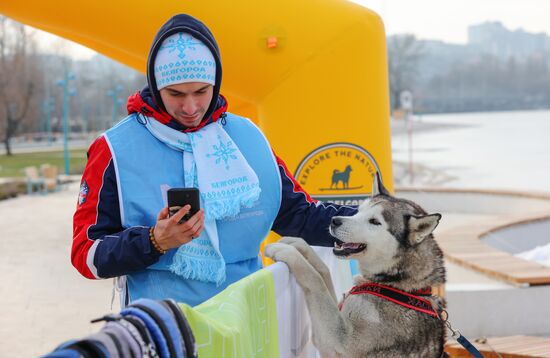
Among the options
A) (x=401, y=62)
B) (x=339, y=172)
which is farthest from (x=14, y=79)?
(x=401, y=62)

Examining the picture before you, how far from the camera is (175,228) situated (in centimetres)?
210

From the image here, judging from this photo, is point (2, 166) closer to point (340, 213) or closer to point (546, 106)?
point (340, 213)

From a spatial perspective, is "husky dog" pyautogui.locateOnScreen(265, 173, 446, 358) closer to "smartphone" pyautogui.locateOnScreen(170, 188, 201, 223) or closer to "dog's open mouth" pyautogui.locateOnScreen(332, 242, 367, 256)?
"dog's open mouth" pyautogui.locateOnScreen(332, 242, 367, 256)

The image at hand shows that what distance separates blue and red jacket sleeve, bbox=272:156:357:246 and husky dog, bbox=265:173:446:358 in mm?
48

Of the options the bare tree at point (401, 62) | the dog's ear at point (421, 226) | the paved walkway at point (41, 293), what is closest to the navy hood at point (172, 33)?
the dog's ear at point (421, 226)

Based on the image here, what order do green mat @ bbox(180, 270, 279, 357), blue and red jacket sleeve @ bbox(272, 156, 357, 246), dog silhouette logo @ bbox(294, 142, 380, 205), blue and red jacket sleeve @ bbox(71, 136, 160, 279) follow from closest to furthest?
green mat @ bbox(180, 270, 279, 357), blue and red jacket sleeve @ bbox(71, 136, 160, 279), blue and red jacket sleeve @ bbox(272, 156, 357, 246), dog silhouette logo @ bbox(294, 142, 380, 205)

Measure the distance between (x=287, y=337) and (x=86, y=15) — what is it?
2525 mm

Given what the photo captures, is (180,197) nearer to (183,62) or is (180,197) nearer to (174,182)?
(174,182)

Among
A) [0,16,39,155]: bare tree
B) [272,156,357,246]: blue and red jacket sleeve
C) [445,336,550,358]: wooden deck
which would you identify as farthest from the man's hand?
[0,16,39,155]: bare tree

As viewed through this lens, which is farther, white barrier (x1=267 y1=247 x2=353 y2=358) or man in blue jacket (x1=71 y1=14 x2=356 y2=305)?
white barrier (x1=267 y1=247 x2=353 y2=358)

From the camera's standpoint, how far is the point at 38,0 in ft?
14.0

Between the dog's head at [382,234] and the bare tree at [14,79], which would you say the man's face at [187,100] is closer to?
the dog's head at [382,234]

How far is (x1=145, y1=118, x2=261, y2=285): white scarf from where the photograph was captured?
2432 mm

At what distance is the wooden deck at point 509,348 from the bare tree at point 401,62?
10412cm
